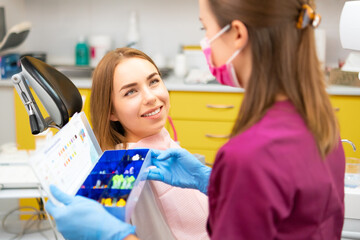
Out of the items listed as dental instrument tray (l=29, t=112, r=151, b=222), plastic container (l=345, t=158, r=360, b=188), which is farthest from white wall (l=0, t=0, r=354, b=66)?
dental instrument tray (l=29, t=112, r=151, b=222)

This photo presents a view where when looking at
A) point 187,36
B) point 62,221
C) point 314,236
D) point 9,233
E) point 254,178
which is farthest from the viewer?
point 187,36

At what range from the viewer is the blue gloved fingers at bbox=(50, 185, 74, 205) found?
106cm

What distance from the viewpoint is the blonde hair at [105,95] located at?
1580 millimetres

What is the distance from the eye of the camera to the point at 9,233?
2.79 m

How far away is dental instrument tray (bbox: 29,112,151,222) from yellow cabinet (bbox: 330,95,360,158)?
2.05 metres

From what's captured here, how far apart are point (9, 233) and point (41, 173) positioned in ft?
6.47

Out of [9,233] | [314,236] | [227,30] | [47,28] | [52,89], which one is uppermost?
[227,30]

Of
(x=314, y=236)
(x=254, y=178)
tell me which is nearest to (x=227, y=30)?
(x=254, y=178)

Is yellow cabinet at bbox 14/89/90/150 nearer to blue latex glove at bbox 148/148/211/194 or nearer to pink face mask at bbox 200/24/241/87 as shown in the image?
blue latex glove at bbox 148/148/211/194

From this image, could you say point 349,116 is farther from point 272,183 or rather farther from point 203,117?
point 272,183

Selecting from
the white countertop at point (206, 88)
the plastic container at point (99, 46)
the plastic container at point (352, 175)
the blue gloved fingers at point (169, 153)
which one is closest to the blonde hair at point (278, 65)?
the blue gloved fingers at point (169, 153)

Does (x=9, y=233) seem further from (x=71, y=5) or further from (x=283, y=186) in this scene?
(x=283, y=186)

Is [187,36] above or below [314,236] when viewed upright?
below

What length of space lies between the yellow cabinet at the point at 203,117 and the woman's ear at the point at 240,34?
2246mm
